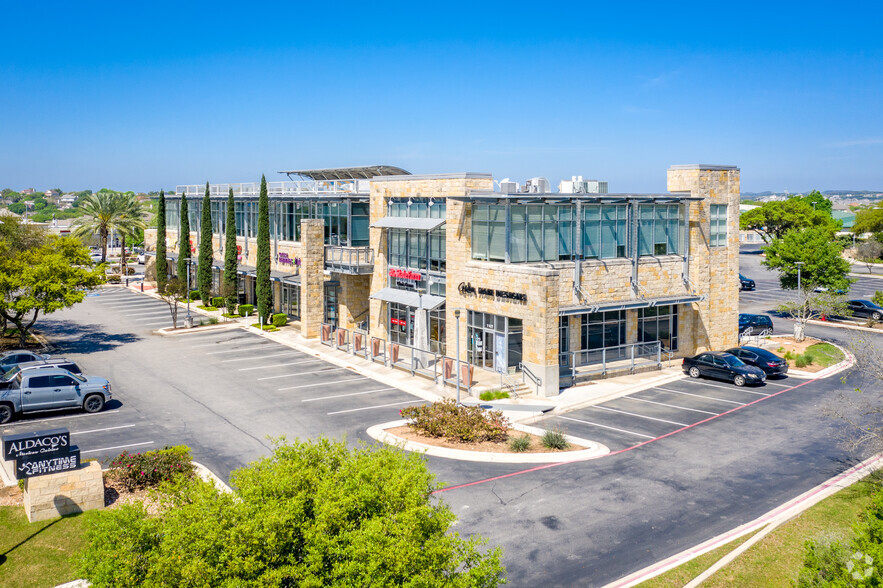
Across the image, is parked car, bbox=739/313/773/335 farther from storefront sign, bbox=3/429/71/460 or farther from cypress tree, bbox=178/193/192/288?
cypress tree, bbox=178/193/192/288

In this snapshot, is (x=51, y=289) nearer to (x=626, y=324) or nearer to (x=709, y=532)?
(x=626, y=324)

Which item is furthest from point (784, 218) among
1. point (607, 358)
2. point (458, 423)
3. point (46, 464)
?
point (46, 464)

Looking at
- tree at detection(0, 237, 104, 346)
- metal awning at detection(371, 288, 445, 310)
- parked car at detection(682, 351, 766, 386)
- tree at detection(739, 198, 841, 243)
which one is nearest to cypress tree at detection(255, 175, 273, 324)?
metal awning at detection(371, 288, 445, 310)

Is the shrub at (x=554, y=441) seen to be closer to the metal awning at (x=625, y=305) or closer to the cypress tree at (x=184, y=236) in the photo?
the metal awning at (x=625, y=305)

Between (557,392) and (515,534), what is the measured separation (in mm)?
13921

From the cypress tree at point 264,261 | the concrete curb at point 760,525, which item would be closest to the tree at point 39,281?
the cypress tree at point 264,261

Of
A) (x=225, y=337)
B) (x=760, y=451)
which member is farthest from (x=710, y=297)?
(x=225, y=337)

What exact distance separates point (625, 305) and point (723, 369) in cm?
556

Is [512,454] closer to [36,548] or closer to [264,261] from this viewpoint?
[36,548]

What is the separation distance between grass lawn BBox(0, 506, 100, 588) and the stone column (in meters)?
25.7

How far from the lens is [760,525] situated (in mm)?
17688

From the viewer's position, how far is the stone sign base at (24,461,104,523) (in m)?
17.8

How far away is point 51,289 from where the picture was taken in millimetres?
35406

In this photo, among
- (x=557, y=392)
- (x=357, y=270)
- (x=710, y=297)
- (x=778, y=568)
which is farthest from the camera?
(x=357, y=270)
